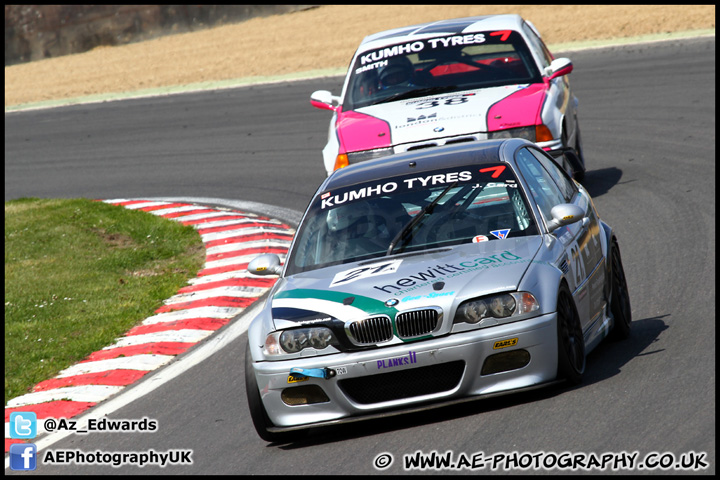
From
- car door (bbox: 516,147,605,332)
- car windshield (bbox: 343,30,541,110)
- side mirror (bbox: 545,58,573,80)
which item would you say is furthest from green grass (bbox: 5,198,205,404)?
side mirror (bbox: 545,58,573,80)

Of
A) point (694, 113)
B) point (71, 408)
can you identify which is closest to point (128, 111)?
point (694, 113)

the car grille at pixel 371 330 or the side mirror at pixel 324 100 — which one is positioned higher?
the car grille at pixel 371 330

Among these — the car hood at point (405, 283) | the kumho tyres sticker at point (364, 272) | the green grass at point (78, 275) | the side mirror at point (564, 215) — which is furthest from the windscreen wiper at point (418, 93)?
the kumho tyres sticker at point (364, 272)

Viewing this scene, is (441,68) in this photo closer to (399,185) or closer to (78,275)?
(78,275)

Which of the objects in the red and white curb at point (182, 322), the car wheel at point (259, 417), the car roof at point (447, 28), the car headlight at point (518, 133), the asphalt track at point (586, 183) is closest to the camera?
the asphalt track at point (586, 183)

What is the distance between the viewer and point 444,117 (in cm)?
1057

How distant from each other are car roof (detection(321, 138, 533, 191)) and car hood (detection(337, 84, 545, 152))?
296 centimetres

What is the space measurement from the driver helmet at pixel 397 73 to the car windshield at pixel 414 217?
4.81m

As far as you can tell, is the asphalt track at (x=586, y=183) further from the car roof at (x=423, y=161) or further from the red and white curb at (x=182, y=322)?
the car roof at (x=423, y=161)

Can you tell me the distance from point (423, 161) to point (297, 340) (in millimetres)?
1834

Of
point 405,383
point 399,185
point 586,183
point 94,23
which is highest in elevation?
point 399,185

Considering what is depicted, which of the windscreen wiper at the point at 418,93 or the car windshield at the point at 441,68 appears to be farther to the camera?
the car windshield at the point at 441,68
